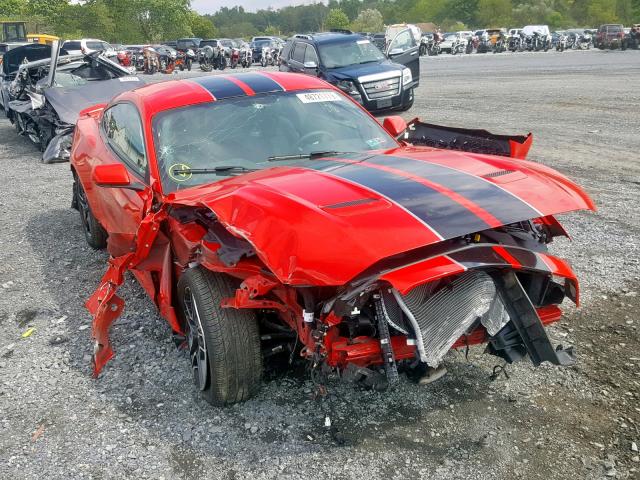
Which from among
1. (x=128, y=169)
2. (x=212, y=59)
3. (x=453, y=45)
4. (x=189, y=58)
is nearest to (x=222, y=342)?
(x=128, y=169)

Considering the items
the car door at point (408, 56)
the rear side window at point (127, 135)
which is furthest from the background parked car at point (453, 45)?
the rear side window at point (127, 135)

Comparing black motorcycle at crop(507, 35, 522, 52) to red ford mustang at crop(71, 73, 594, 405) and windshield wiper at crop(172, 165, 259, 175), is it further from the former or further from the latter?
windshield wiper at crop(172, 165, 259, 175)

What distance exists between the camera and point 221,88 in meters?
4.50

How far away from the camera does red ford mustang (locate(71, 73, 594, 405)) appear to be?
2760 mm

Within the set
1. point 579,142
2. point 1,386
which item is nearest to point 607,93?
point 579,142

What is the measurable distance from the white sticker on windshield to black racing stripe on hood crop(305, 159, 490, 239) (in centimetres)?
124

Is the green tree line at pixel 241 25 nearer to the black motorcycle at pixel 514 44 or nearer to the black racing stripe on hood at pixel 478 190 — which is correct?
the black motorcycle at pixel 514 44

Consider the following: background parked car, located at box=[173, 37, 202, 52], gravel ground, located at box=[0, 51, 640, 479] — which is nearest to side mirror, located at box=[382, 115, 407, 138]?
gravel ground, located at box=[0, 51, 640, 479]

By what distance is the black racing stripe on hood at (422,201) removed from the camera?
277cm

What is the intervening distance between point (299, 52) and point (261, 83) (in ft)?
37.5

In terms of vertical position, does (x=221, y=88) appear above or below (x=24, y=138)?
above

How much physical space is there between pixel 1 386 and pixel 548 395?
3096mm

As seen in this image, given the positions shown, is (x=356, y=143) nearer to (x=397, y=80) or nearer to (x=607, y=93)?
(x=397, y=80)

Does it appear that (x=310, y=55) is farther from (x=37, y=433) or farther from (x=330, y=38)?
(x=37, y=433)
